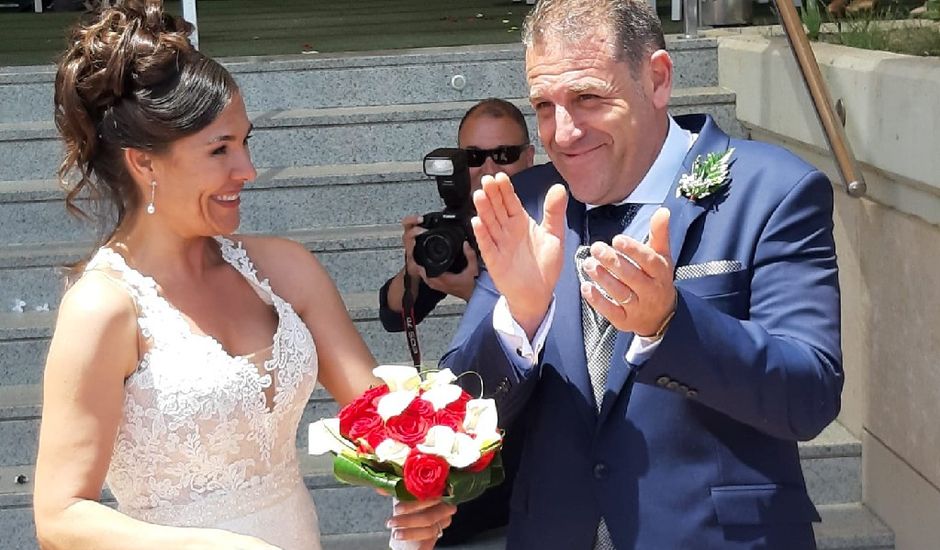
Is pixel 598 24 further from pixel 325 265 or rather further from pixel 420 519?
pixel 325 265

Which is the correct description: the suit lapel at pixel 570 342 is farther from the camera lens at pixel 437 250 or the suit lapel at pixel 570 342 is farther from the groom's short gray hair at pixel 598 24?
the camera lens at pixel 437 250

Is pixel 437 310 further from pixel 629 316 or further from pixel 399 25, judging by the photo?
pixel 399 25

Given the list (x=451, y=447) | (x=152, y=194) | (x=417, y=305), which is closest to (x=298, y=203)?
(x=417, y=305)

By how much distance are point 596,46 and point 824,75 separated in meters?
2.10

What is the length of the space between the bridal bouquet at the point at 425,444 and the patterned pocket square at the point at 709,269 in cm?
38

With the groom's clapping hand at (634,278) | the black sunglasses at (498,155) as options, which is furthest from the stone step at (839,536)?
the groom's clapping hand at (634,278)

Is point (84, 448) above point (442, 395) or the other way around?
the other way around

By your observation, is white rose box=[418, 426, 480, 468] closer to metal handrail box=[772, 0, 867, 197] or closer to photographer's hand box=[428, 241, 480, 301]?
photographer's hand box=[428, 241, 480, 301]

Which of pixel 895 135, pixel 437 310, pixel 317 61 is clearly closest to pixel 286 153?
pixel 317 61

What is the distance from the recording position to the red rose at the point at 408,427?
2291 millimetres

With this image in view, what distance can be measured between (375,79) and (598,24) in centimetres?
348

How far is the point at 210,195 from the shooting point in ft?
8.87

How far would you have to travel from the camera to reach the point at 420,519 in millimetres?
2342

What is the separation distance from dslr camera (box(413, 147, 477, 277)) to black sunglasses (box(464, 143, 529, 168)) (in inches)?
7.1
